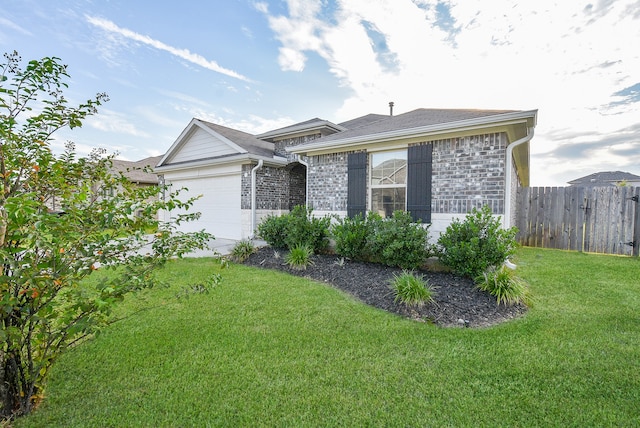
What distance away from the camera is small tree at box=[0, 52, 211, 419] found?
1681 mm

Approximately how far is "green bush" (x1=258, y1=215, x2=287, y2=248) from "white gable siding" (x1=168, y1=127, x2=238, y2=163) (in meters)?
3.51

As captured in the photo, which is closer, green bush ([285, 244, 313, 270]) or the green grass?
the green grass

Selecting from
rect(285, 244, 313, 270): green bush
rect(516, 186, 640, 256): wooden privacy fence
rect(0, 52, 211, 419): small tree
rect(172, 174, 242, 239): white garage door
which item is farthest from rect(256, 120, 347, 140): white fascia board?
rect(0, 52, 211, 419): small tree

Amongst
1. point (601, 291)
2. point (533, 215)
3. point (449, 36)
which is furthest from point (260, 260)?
point (533, 215)

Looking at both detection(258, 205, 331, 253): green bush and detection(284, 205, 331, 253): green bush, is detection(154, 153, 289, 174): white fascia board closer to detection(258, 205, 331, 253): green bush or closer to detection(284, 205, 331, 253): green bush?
detection(258, 205, 331, 253): green bush

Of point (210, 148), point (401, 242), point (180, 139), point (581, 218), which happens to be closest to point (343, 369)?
point (401, 242)

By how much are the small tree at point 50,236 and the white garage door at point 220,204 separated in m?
7.88

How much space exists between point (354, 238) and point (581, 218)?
7.56 meters

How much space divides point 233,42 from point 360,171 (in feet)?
19.2

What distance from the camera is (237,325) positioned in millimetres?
3682

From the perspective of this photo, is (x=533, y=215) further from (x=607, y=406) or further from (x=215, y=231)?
(x=215, y=231)

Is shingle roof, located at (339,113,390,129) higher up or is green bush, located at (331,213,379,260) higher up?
shingle roof, located at (339,113,390,129)

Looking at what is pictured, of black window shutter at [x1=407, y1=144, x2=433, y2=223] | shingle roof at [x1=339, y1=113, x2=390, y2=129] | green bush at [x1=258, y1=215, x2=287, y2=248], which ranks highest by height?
shingle roof at [x1=339, y1=113, x2=390, y2=129]

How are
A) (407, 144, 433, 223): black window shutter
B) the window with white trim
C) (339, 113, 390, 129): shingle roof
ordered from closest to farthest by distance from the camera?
(407, 144, 433, 223): black window shutter → the window with white trim → (339, 113, 390, 129): shingle roof
